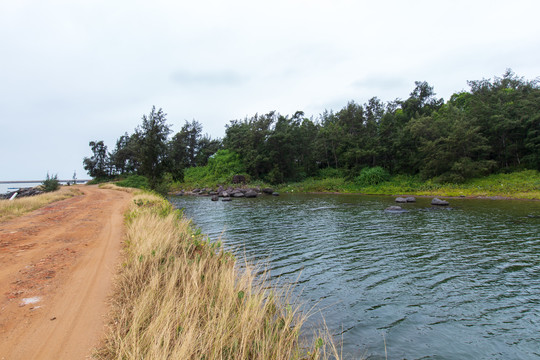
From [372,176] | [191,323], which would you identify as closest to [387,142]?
[372,176]

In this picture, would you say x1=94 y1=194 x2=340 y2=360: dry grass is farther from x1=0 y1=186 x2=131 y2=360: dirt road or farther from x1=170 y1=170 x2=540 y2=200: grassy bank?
x1=170 y1=170 x2=540 y2=200: grassy bank

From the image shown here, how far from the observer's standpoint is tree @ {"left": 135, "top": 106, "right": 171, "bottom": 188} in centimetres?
2998

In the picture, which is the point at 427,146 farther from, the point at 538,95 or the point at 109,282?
the point at 109,282

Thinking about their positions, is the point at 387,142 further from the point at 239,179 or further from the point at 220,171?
the point at 220,171

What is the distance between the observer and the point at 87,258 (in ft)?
26.9

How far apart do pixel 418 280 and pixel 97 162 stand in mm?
91656

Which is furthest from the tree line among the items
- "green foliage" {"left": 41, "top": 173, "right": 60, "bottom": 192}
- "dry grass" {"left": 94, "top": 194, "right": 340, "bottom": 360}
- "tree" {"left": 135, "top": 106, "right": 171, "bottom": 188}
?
"dry grass" {"left": 94, "top": 194, "right": 340, "bottom": 360}

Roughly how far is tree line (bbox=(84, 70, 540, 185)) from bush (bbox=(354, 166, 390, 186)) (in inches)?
120

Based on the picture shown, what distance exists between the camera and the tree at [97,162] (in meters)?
80.8

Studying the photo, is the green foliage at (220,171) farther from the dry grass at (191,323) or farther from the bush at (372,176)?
A: the dry grass at (191,323)

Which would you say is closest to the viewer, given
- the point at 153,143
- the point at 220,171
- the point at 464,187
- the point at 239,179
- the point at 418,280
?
the point at 418,280

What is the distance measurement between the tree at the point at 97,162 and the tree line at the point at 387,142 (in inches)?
9.7

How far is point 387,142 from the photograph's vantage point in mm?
55406

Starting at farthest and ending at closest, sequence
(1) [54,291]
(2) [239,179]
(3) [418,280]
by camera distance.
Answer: (2) [239,179] → (3) [418,280] → (1) [54,291]
